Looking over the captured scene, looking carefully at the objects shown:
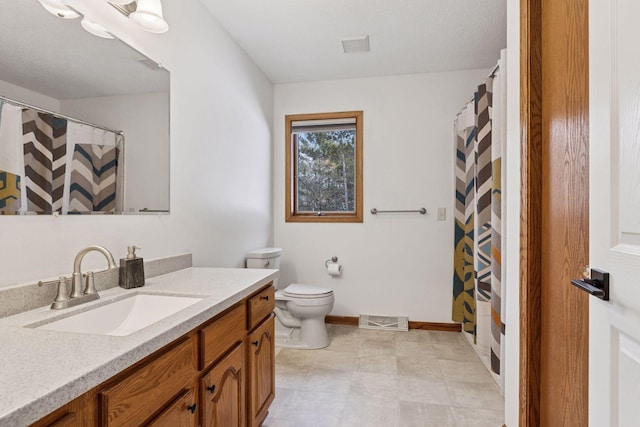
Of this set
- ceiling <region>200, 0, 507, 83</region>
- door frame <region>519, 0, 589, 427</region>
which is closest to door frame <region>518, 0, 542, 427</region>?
door frame <region>519, 0, 589, 427</region>

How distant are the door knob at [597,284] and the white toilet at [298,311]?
1.90 meters

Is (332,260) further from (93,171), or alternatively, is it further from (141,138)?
(93,171)

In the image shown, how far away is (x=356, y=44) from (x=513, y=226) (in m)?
1.85

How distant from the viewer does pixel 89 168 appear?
4.04ft

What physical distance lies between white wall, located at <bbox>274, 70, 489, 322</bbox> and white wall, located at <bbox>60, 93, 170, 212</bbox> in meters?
1.75

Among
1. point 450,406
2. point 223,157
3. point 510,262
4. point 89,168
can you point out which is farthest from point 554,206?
point 223,157

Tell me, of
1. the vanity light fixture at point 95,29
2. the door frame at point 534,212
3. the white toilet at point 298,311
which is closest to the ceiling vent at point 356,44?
the door frame at point 534,212

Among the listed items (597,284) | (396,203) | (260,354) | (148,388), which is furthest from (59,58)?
(396,203)

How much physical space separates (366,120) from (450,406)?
7.86 ft

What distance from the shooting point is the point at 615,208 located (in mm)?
748

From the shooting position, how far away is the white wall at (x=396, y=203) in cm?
295

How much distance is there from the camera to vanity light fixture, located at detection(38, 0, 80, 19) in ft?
3.61

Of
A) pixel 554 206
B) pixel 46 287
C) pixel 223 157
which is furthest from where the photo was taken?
pixel 223 157

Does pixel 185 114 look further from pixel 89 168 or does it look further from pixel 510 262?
pixel 510 262
